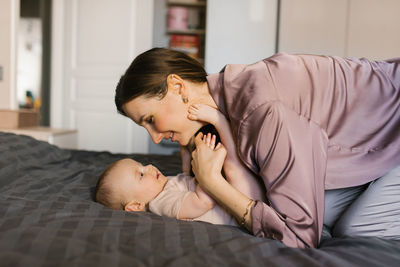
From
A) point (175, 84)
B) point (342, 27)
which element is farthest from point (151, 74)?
point (342, 27)

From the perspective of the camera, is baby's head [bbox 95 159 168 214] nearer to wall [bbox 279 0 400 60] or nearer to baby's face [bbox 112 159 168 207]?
baby's face [bbox 112 159 168 207]

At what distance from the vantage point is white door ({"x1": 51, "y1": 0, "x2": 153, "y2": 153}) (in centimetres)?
379

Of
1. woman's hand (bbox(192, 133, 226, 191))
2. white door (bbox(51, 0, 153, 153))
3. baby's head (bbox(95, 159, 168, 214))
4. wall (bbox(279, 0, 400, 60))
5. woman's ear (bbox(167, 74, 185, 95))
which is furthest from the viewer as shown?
white door (bbox(51, 0, 153, 153))

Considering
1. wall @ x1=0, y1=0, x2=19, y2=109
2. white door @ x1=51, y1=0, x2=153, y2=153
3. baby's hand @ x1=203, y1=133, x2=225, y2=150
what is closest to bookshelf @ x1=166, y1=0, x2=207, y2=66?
white door @ x1=51, y1=0, x2=153, y2=153

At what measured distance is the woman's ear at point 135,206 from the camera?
119 cm

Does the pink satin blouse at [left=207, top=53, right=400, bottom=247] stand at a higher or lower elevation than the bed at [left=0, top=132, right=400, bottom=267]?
higher

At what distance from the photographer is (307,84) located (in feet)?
3.23

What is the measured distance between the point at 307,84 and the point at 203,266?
0.57 m

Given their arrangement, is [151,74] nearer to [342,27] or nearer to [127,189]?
[127,189]

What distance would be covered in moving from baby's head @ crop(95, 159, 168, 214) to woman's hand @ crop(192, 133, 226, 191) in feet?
0.81

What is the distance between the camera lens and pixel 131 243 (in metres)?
0.77

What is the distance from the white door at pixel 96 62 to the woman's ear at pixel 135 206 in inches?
106

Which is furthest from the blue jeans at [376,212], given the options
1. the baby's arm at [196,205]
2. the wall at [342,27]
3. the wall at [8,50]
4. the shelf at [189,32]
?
the shelf at [189,32]

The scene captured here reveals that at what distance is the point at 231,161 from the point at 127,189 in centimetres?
39
